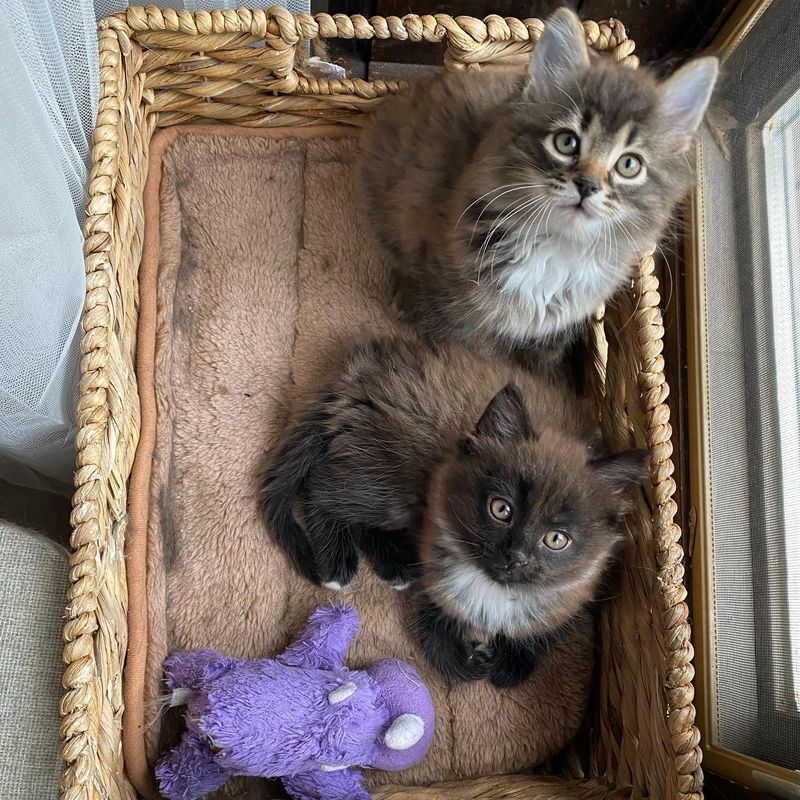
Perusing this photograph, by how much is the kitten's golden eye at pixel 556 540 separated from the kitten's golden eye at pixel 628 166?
2.05ft

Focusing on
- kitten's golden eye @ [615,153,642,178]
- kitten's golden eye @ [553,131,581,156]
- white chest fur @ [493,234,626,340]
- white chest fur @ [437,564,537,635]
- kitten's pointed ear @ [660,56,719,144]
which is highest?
kitten's pointed ear @ [660,56,719,144]

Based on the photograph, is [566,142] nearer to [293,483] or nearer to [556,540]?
[556,540]

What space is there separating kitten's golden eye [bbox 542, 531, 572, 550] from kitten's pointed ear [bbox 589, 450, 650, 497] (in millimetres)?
129

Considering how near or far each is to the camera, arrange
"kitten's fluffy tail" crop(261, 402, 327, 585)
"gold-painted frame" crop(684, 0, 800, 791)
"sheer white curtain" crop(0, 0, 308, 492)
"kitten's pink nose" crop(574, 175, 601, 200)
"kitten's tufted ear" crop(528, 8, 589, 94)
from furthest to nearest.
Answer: "kitten's fluffy tail" crop(261, 402, 327, 585)
"gold-painted frame" crop(684, 0, 800, 791)
"kitten's tufted ear" crop(528, 8, 589, 94)
"kitten's pink nose" crop(574, 175, 601, 200)
"sheer white curtain" crop(0, 0, 308, 492)

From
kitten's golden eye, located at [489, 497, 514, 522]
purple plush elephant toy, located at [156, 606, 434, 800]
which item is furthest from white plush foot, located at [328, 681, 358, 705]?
kitten's golden eye, located at [489, 497, 514, 522]

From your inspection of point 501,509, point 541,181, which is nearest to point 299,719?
point 501,509

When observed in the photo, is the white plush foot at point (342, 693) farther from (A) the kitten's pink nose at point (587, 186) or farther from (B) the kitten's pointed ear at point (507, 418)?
(A) the kitten's pink nose at point (587, 186)

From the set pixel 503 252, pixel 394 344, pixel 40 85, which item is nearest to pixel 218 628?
pixel 394 344

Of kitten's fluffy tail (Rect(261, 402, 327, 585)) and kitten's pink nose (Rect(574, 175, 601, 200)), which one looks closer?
kitten's pink nose (Rect(574, 175, 601, 200))

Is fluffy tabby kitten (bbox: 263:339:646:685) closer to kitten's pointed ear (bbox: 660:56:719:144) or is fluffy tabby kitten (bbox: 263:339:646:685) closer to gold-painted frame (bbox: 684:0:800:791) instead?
gold-painted frame (bbox: 684:0:800:791)

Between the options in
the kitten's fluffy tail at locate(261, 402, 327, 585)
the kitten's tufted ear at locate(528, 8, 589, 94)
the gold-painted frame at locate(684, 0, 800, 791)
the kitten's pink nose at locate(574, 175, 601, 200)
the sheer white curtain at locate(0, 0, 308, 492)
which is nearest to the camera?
the sheer white curtain at locate(0, 0, 308, 492)

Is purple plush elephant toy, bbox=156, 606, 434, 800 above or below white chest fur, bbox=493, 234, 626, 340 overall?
below

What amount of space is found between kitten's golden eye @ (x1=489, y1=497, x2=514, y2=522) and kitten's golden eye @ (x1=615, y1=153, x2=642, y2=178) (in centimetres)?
60

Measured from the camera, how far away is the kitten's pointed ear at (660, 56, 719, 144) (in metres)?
1.31
